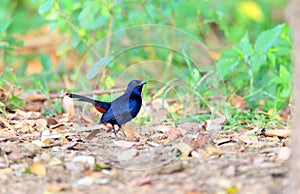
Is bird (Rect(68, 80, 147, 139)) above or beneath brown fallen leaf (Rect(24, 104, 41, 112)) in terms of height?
above

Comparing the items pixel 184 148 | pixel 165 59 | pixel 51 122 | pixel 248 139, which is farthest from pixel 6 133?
pixel 165 59

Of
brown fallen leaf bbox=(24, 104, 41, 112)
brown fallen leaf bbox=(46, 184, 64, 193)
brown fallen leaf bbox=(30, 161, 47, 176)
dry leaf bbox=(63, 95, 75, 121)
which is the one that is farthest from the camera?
brown fallen leaf bbox=(24, 104, 41, 112)

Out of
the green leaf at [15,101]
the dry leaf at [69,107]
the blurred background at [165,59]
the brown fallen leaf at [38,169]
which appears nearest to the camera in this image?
the brown fallen leaf at [38,169]

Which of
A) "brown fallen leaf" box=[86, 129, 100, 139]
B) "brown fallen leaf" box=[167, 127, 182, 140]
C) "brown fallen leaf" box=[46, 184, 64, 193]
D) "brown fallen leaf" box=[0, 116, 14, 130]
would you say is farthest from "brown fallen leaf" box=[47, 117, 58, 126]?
"brown fallen leaf" box=[46, 184, 64, 193]

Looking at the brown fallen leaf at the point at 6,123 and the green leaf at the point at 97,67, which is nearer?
the brown fallen leaf at the point at 6,123

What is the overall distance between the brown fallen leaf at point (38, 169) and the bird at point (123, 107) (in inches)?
23.4

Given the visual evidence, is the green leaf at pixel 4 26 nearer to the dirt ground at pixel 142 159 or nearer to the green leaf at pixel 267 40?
the dirt ground at pixel 142 159

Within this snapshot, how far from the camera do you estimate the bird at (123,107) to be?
3457mm

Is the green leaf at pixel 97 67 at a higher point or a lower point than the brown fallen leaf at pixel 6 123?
higher

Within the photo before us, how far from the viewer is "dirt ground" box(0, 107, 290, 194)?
2762mm

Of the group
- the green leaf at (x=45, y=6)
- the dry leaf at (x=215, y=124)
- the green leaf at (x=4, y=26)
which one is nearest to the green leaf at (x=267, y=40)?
the dry leaf at (x=215, y=124)

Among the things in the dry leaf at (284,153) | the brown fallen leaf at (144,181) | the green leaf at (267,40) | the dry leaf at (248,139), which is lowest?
the brown fallen leaf at (144,181)

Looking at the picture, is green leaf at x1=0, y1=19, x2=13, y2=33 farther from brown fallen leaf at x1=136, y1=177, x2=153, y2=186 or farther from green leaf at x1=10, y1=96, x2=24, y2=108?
brown fallen leaf at x1=136, y1=177, x2=153, y2=186

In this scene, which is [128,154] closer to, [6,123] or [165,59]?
[6,123]
